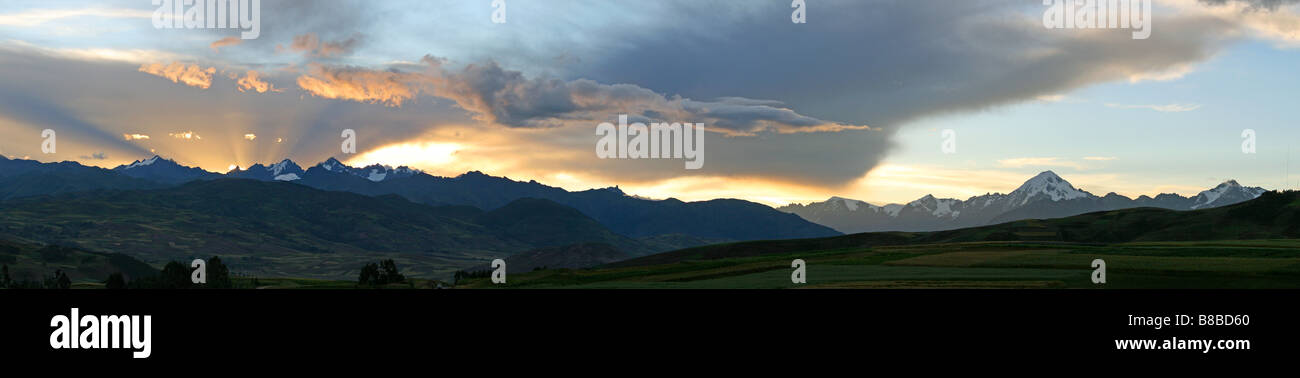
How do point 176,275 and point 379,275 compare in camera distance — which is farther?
point 379,275

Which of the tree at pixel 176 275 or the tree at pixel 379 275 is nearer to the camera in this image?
the tree at pixel 176 275

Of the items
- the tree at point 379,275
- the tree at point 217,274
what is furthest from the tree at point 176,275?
the tree at point 379,275

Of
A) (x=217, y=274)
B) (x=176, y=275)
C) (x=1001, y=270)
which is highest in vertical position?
(x=1001, y=270)

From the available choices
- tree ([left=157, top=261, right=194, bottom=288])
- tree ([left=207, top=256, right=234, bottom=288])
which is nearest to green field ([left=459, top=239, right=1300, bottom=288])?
tree ([left=207, top=256, right=234, bottom=288])

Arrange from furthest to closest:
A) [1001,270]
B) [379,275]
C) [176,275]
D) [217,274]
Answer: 1. [379,275]
2. [176,275]
3. [217,274]
4. [1001,270]

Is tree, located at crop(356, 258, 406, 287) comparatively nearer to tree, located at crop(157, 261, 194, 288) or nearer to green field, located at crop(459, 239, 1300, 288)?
green field, located at crop(459, 239, 1300, 288)

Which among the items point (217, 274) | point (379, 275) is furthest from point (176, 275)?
point (379, 275)

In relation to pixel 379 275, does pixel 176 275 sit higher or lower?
higher

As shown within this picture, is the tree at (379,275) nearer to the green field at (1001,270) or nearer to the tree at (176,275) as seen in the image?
the green field at (1001,270)

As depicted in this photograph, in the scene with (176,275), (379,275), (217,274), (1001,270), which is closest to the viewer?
(1001,270)

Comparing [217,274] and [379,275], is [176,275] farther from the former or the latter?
[379,275]
